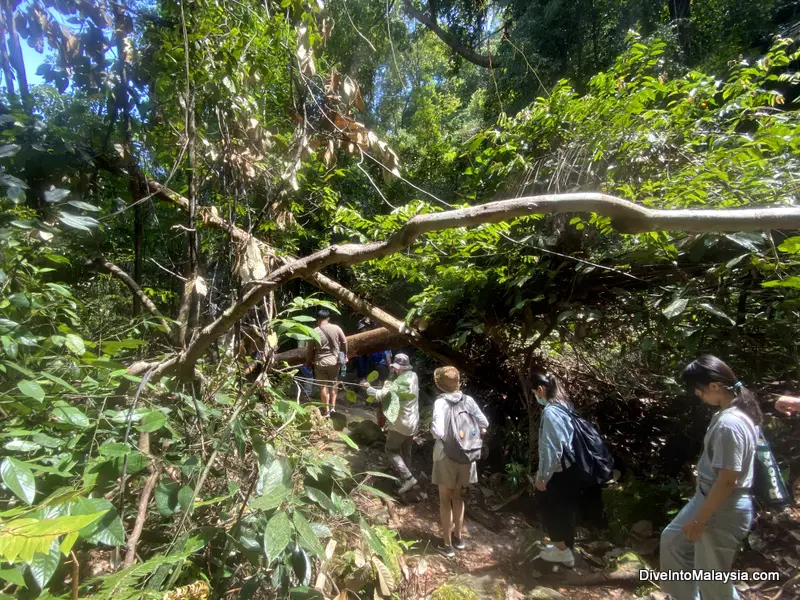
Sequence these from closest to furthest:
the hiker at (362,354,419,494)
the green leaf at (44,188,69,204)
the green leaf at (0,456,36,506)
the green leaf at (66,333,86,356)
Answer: the green leaf at (0,456,36,506), the green leaf at (66,333,86,356), the green leaf at (44,188,69,204), the hiker at (362,354,419,494)

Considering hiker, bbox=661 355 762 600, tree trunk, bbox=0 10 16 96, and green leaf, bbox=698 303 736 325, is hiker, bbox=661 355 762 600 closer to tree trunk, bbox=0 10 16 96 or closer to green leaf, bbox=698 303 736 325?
green leaf, bbox=698 303 736 325

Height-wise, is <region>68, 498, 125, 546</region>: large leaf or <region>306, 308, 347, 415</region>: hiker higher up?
<region>306, 308, 347, 415</region>: hiker

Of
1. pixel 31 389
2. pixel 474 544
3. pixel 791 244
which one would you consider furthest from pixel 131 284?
pixel 791 244

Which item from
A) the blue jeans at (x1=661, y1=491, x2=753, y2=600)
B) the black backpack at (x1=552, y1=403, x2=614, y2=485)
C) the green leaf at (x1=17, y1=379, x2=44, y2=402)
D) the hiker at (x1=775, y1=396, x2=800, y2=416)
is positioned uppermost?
the green leaf at (x1=17, y1=379, x2=44, y2=402)

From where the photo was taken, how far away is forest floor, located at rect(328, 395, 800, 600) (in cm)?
305

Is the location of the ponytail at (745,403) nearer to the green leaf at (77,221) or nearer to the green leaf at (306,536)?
the green leaf at (306,536)

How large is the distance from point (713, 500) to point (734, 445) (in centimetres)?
32

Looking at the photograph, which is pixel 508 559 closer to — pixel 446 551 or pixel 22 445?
pixel 446 551

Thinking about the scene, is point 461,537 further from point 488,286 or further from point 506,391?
point 488,286

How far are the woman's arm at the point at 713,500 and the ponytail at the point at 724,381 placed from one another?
0.37 meters

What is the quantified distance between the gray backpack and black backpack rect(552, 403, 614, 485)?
26.9 inches

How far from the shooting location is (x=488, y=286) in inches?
174

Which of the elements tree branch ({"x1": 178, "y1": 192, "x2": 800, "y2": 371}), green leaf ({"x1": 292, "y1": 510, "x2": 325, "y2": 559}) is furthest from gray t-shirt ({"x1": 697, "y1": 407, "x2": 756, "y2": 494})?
green leaf ({"x1": 292, "y1": 510, "x2": 325, "y2": 559})

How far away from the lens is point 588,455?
313 centimetres
